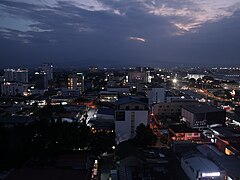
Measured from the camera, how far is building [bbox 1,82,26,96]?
17.5 metres

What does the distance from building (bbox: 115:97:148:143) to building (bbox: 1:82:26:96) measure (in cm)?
1249

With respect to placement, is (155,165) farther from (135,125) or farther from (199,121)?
(199,121)

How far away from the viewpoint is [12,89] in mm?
17594

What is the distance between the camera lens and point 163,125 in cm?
876

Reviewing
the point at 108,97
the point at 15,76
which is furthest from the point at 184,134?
the point at 15,76

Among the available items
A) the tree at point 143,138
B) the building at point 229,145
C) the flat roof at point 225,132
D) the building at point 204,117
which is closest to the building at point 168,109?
the building at point 204,117

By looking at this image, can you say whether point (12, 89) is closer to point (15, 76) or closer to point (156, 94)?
point (15, 76)

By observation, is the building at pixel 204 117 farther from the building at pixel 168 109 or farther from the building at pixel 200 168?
the building at pixel 200 168

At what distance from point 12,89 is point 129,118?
43.1 feet

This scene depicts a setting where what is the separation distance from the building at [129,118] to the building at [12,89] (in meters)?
12.5

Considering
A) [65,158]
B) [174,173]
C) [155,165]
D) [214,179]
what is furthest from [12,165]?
[214,179]

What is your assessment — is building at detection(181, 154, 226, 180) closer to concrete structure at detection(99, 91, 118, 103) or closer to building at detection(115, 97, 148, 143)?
building at detection(115, 97, 148, 143)

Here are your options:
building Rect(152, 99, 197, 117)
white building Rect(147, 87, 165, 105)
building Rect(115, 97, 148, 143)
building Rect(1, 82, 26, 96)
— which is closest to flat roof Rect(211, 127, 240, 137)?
building Rect(115, 97, 148, 143)

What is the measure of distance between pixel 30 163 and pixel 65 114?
489 cm
